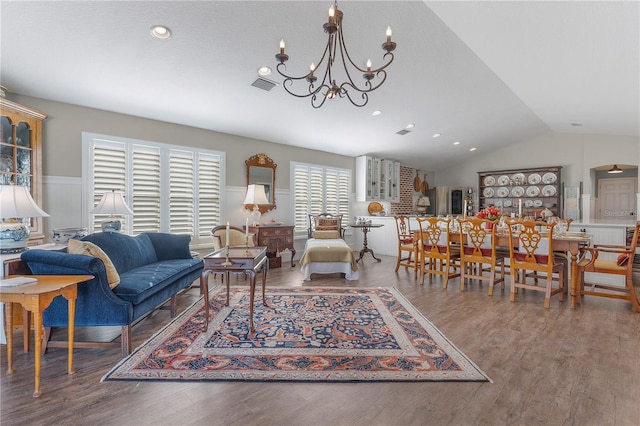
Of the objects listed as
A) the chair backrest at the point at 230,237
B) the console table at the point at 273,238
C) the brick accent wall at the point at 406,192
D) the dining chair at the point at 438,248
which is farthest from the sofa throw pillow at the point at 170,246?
the brick accent wall at the point at 406,192

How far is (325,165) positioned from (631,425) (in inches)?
256

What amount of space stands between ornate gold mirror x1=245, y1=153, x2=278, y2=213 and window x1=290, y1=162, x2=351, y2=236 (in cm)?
54

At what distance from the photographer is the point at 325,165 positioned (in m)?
7.57

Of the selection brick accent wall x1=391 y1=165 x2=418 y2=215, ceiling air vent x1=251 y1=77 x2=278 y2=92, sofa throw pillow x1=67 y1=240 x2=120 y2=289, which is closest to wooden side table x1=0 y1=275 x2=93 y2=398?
sofa throw pillow x1=67 y1=240 x2=120 y2=289

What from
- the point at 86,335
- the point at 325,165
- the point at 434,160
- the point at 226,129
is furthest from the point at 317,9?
the point at 434,160

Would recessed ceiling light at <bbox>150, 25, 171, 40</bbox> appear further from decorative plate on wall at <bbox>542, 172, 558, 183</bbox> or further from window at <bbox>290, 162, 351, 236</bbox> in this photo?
decorative plate on wall at <bbox>542, 172, 558, 183</bbox>

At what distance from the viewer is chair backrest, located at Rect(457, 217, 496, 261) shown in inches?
165

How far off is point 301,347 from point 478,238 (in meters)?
3.02

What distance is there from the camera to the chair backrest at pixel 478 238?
4.18m

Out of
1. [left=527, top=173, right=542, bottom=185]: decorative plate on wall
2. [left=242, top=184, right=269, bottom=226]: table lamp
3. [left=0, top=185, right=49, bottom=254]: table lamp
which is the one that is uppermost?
[left=527, top=173, right=542, bottom=185]: decorative plate on wall

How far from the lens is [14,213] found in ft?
8.36

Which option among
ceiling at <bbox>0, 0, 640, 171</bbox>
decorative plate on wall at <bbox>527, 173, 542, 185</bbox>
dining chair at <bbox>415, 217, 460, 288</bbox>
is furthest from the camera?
decorative plate on wall at <bbox>527, 173, 542, 185</bbox>

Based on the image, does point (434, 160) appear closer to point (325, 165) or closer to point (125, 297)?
point (325, 165)

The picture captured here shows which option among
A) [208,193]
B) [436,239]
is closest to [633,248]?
[436,239]
